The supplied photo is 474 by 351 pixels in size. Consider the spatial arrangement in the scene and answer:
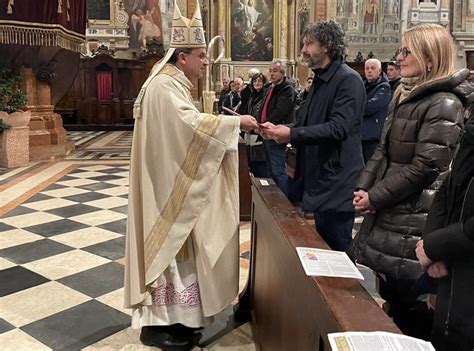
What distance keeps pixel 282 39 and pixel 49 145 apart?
10834mm

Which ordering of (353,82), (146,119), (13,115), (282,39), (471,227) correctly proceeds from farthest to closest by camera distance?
(282,39) → (13,115) → (353,82) → (146,119) → (471,227)

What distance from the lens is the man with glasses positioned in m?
2.51

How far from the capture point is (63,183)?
24.0 ft

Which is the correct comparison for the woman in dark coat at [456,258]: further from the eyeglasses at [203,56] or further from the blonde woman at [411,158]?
the eyeglasses at [203,56]

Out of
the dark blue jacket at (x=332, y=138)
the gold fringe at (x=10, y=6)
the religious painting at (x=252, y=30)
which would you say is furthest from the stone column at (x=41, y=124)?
the religious painting at (x=252, y=30)

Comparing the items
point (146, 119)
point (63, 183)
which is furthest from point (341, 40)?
point (63, 183)

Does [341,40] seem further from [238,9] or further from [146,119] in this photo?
[238,9]

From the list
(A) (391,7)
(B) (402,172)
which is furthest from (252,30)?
(B) (402,172)

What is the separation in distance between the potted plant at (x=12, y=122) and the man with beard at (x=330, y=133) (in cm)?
656

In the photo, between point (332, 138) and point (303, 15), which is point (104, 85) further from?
point (332, 138)

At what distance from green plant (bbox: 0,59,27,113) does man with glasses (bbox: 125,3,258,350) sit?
6.54 m

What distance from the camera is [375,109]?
5.21 metres

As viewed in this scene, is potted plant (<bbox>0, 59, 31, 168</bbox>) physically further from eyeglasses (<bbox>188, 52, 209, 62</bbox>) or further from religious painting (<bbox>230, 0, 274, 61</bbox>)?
religious painting (<bbox>230, 0, 274, 61</bbox>)

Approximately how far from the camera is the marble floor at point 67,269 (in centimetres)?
284
